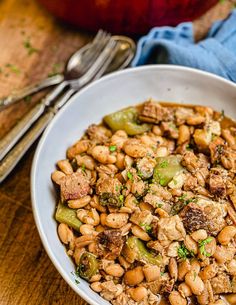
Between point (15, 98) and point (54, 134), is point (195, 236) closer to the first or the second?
point (54, 134)

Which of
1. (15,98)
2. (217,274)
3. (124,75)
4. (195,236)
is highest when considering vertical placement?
(124,75)

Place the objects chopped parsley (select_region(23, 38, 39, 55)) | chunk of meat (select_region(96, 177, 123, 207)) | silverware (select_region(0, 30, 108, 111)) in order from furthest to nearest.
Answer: chopped parsley (select_region(23, 38, 39, 55)), silverware (select_region(0, 30, 108, 111)), chunk of meat (select_region(96, 177, 123, 207))

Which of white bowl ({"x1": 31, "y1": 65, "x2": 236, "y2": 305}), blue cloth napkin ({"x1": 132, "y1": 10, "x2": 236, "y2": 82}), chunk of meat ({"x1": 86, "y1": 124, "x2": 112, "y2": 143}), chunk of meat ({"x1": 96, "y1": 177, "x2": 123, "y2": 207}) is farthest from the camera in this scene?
blue cloth napkin ({"x1": 132, "y1": 10, "x2": 236, "y2": 82})

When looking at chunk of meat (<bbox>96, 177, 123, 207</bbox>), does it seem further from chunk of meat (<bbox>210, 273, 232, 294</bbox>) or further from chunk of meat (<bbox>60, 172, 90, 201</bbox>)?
chunk of meat (<bbox>210, 273, 232, 294</bbox>)

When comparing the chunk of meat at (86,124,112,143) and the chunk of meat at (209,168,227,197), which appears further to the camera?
the chunk of meat at (86,124,112,143)

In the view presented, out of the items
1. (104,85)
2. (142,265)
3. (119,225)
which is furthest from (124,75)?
(142,265)

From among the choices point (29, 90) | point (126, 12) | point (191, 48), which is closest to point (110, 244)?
point (29, 90)

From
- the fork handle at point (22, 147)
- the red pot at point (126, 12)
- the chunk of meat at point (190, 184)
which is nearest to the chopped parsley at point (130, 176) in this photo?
the chunk of meat at point (190, 184)

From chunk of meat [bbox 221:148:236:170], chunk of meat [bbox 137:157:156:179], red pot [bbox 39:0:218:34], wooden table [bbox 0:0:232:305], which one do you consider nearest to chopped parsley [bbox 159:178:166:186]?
chunk of meat [bbox 137:157:156:179]
